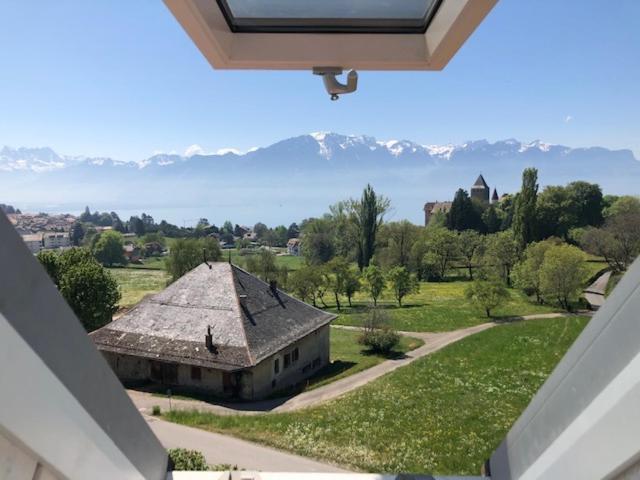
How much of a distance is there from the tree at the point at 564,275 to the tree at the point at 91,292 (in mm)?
11930

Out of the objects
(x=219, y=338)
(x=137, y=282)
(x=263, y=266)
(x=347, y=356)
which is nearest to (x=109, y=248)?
(x=137, y=282)

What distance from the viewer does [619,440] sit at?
0.30m

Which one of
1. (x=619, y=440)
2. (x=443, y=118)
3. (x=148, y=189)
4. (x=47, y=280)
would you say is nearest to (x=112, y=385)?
(x=47, y=280)

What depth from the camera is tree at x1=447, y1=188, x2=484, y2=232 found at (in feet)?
75.5

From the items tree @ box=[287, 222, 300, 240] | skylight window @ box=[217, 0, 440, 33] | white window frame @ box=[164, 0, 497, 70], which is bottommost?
tree @ box=[287, 222, 300, 240]

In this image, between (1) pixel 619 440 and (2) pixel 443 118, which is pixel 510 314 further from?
(2) pixel 443 118

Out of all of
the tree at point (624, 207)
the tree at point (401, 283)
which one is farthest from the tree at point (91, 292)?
the tree at point (624, 207)

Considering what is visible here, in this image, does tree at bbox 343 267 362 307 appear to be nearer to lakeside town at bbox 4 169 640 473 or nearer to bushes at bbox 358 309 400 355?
lakeside town at bbox 4 169 640 473

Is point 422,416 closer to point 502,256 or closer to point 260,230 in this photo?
point 502,256

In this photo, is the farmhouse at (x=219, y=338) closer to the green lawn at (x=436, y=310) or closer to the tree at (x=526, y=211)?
the green lawn at (x=436, y=310)

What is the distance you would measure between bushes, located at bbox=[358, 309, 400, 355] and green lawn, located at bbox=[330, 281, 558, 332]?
69 cm

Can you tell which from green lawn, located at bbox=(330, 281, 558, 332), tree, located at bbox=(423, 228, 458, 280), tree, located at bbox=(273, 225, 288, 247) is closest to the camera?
green lawn, located at bbox=(330, 281, 558, 332)

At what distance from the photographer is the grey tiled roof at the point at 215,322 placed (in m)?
7.98

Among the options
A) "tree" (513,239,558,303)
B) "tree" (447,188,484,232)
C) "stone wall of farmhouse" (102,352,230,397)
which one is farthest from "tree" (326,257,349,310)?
"tree" (447,188,484,232)
